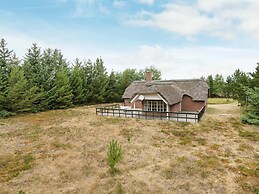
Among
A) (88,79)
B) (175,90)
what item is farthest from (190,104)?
(88,79)

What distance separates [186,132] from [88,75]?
990 inches

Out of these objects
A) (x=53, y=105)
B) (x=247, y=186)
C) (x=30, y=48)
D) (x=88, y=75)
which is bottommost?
(x=247, y=186)

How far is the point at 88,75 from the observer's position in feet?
116

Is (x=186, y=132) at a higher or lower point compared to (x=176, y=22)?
lower

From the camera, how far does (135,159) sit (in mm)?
10172

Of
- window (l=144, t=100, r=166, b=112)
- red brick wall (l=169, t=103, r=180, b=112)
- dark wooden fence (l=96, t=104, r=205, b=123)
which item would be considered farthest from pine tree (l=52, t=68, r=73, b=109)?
red brick wall (l=169, t=103, r=180, b=112)

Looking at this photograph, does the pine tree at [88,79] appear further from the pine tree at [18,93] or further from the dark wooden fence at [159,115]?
the dark wooden fence at [159,115]

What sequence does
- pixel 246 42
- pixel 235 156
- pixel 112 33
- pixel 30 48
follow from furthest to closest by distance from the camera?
pixel 30 48 < pixel 112 33 < pixel 246 42 < pixel 235 156

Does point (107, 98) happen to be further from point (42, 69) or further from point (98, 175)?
point (98, 175)

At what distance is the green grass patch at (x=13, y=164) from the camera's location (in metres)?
8.66

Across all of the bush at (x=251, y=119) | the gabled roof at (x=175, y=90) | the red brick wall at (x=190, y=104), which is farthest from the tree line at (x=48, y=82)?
the bush at (x=251, y=119)

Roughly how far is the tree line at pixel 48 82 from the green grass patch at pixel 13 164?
13.5 m

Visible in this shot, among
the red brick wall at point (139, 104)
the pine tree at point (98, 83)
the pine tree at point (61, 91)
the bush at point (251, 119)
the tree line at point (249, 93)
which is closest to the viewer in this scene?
the bush at point (251, 119)

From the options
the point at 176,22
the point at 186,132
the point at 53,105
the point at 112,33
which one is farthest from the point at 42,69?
the point at 186,132
